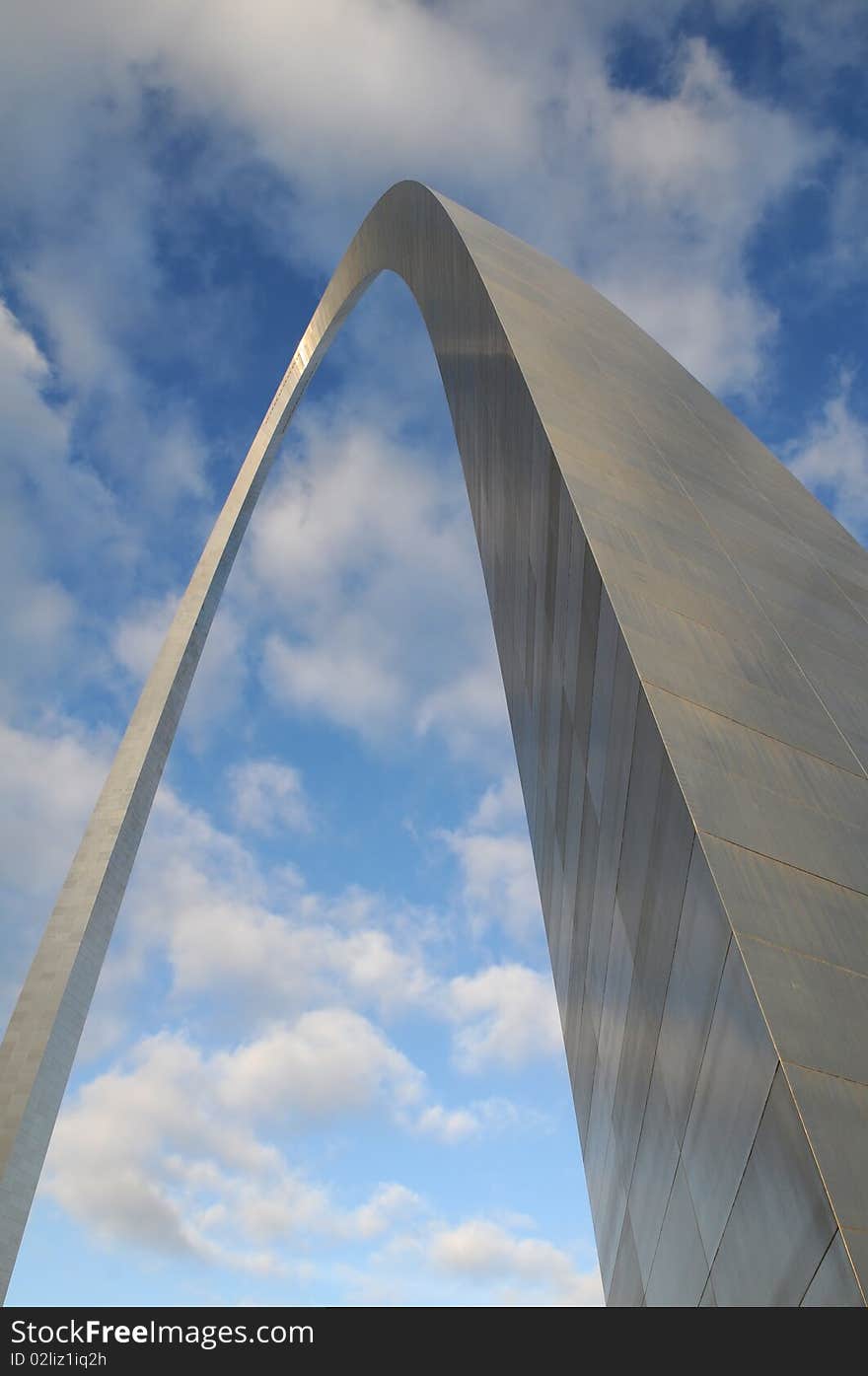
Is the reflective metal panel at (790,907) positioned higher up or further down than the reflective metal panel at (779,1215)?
higher up

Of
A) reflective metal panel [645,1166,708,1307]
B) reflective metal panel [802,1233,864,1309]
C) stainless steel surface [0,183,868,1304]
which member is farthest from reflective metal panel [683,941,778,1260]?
reflective metal panel [802,1233,864,1309]

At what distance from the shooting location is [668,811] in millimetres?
7227

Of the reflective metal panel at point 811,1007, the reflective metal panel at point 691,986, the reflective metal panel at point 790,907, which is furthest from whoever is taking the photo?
the reflective metal panel at point 691,986

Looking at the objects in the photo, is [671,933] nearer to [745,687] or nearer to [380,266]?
[745,687]

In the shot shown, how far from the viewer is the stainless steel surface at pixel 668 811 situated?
581cm

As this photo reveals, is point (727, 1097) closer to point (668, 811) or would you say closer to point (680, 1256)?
point (668, 811)

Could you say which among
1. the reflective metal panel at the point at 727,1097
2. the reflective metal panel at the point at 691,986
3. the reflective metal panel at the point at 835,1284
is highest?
the reflective metal panel at the point at 691,986

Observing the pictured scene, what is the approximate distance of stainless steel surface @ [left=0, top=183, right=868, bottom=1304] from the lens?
19.1ft

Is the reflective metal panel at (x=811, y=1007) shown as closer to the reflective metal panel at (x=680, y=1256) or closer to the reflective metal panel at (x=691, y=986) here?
the reflective metal panel at (x=691, y=986)

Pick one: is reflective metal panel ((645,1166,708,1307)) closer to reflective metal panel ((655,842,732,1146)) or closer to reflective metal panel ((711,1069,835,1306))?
reflective metal panel ((655,842,732,1146))

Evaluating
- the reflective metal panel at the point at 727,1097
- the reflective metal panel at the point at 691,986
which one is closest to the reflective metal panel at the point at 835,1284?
the reflective metal panel at the point at 727,1097

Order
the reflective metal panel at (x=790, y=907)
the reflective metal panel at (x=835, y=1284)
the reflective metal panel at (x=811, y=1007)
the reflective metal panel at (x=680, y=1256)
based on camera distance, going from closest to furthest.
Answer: the reflective metal panel at (x=835, y=1284) < the reflective metal panel at (x=811, y=1007) < the reflective metal panel at (x=790, y=907) < the reflective metal panel at (x=680, y=1256)
